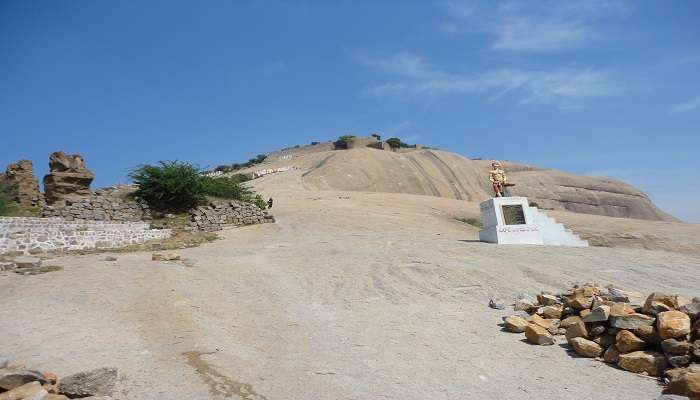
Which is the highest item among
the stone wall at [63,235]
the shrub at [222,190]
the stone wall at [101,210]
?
the shrub at [222,190]

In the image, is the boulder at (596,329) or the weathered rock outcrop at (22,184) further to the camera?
the weathered rock outcrop at (22,184)

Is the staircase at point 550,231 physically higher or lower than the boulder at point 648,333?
higher

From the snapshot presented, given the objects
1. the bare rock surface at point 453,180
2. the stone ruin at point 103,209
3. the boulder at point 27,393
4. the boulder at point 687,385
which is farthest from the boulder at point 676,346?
the bare rock surface at point 453,180

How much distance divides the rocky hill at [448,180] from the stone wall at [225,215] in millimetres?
20703

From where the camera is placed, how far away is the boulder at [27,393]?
12.8ft

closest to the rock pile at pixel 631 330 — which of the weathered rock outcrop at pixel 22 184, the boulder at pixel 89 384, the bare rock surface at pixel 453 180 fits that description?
the boulder at pixel 89 384

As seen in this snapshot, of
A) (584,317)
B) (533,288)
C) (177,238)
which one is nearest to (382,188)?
(177,238)

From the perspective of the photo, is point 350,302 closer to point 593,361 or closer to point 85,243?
point 593,361

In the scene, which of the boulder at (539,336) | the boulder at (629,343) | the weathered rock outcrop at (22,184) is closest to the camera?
the boulder at (629,343)

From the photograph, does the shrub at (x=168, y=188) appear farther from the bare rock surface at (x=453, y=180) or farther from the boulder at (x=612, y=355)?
the bare rock surface at (x=453, y=180)

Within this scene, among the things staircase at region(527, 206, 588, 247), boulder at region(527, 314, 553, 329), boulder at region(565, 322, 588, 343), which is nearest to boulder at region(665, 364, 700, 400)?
boulder at region(565, 322, 588, 343)

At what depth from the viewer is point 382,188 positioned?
4709 cm

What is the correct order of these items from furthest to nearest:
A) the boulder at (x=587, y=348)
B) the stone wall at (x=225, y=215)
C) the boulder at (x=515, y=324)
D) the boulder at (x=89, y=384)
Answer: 1. the stone wall at (x=225, y=215)
2. the boulder at (x=515, y=324)
3. the boulder at (x=587, y=348)
4. the boulder at (x=89, y=384)

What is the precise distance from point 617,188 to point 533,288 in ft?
222
